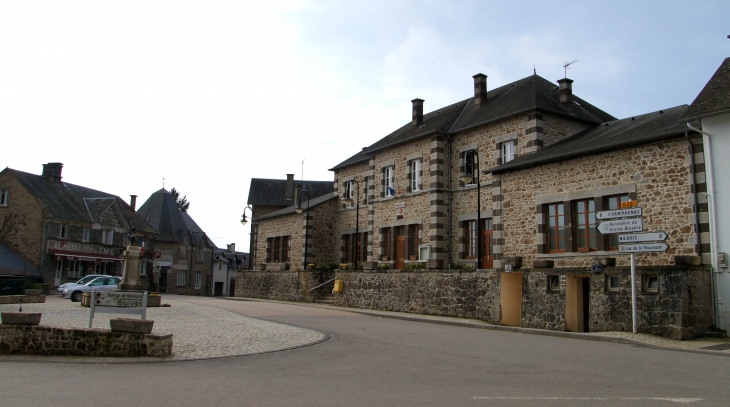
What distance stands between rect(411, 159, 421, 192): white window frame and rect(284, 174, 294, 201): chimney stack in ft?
83.5

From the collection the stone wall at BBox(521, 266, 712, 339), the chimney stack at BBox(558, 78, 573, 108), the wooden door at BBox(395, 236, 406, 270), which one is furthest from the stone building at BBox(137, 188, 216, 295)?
the stone wall at BBox(521, 266, 712, 339)

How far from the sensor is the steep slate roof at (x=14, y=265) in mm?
31672

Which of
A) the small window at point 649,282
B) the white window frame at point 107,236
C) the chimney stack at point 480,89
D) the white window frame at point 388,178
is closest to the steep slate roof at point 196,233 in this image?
the white window frame at point 107,236

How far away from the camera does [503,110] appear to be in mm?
22422

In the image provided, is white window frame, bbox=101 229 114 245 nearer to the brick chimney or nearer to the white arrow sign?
the brick chimney

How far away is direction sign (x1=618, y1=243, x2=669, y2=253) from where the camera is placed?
522 inches

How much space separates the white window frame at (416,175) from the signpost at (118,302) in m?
16.0

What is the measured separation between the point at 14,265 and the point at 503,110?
93.4ft

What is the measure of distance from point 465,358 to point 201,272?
4492 cm

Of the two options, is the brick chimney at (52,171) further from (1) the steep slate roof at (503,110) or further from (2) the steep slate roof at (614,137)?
(2) the steep slate roof at (614,137)

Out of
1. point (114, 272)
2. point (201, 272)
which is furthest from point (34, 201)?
point (201, 272)

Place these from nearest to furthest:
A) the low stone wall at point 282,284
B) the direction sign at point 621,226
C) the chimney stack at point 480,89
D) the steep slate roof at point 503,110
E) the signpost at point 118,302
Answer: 1. the signpost at point 118,302
2. the direction sign at point 621,226
3. the steep slate roof at point 503,110
4. the chimney stack at point 480,89
5. the low stone wall at point 282,284

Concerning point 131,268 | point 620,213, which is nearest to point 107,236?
point 131,268

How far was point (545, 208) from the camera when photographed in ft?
58.5
